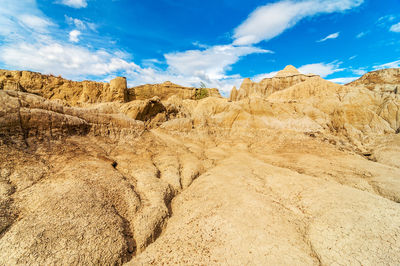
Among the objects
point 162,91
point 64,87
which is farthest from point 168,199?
point 162,91

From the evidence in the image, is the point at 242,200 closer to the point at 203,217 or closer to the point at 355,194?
the point at 203,217

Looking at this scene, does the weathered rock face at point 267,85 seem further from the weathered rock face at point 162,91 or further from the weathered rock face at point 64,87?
the weathered rock face at point 64,87

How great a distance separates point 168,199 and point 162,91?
4437 cm

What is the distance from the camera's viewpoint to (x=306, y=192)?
895 cm

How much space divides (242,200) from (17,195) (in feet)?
28.3

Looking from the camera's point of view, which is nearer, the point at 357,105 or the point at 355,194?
the point at 355,194

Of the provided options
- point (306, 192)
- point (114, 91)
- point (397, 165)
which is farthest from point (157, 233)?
point (114, 91)

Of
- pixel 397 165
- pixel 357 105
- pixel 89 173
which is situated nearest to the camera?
pixel 89 173

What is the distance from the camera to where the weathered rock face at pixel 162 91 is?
45013 millimetres

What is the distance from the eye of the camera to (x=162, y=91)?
49.8m

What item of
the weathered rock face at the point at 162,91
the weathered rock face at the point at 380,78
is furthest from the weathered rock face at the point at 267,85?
the weathered rock face at the point at 380,78

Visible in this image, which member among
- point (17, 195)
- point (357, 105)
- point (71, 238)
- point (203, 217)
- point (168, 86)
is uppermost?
point (168, 86)

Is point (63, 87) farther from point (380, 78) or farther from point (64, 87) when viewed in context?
point (380, 78)

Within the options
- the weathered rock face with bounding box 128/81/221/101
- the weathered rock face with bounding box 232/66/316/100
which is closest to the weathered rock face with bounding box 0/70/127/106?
the weathered rock face with bounding box 128/81/221/101
